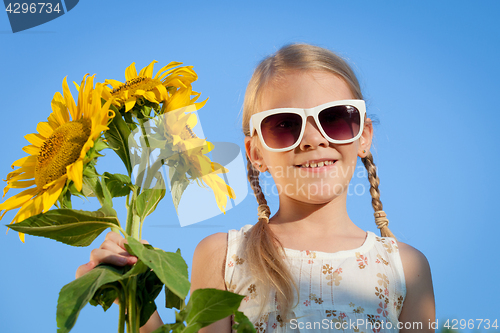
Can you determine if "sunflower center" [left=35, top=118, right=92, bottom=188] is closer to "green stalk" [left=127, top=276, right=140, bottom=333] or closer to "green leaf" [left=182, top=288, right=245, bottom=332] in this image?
"green stalk" [left=127, top=276, right=140, bottom=333]

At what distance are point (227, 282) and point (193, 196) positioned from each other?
52 cm

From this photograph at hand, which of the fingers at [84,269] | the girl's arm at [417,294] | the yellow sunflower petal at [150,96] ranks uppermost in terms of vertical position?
the yellow sunflower petal at [150,96]

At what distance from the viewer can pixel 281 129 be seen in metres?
1.46

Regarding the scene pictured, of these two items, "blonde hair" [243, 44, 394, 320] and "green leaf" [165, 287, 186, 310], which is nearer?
"green leaf" [165, 287, 186, 310]

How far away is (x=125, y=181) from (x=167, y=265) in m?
0.27

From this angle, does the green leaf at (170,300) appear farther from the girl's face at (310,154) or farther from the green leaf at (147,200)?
the girl's face at (310,154)

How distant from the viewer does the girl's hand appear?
0.82 m

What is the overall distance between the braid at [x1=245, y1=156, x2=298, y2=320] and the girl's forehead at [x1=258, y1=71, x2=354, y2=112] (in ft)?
1.53

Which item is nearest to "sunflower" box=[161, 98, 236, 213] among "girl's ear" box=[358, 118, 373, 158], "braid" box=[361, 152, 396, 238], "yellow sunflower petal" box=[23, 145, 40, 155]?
"yellow sunflower petal" box=[23, 145, 40, 155]

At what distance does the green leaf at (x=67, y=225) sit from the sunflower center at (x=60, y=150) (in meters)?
0.13

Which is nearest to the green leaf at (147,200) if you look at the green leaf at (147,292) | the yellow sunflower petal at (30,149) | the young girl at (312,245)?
the green leaf at (147,292)

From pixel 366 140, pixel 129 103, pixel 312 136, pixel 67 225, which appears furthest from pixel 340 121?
pixel 67 225

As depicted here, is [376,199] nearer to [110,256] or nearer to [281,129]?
[281,129]

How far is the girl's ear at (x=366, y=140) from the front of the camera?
1.71 metres
